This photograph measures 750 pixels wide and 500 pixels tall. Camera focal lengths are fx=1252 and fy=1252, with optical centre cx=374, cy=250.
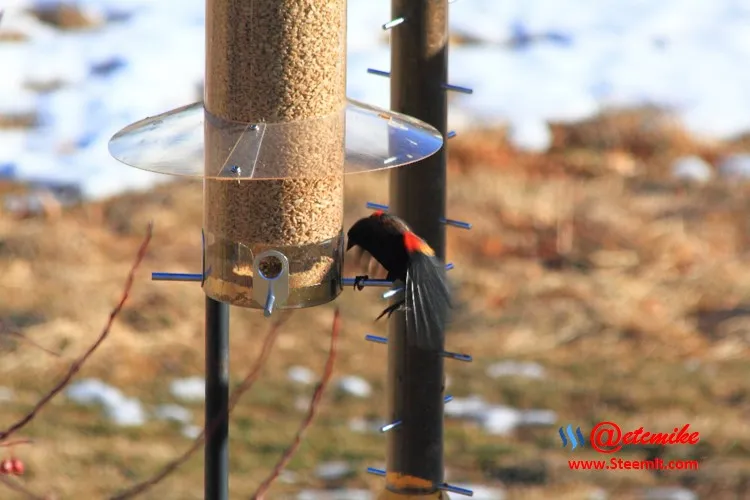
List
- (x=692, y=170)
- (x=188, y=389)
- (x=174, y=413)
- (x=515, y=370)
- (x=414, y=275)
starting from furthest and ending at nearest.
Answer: (x=692, y=170)
(x=515, y=370)
(x=188, y=389)
(x=174, y=413)
(x=414, y=275)

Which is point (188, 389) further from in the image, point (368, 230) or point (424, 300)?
point (424, 300)

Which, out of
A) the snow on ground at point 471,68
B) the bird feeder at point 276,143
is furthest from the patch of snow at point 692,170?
the bird feeder at point 276,143

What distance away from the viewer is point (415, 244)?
289 centimetres

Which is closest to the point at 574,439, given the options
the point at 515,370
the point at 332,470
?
the point at 515,370

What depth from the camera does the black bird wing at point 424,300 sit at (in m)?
2.86

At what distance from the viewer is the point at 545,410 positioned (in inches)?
221

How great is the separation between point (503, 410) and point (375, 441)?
0.63 meters

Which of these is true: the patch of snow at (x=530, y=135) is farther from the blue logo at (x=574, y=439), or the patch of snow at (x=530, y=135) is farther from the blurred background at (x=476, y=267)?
the blue logo at (x=574, y=439)

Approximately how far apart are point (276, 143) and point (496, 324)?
3808 mm

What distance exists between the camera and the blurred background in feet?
17.5

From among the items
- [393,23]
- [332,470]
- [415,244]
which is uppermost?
[393,23]

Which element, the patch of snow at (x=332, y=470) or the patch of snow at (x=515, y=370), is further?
the patch of snow at (x=515, y=370)

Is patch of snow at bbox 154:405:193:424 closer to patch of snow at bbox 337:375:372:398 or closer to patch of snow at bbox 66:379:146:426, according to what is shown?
patch of snow at bbox 66:379:146:426

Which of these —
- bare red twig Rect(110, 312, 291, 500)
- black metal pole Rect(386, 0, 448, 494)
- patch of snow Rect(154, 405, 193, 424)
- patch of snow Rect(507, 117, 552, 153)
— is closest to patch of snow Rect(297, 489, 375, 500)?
patch of snow Rect(154, 405, 193, 424)
